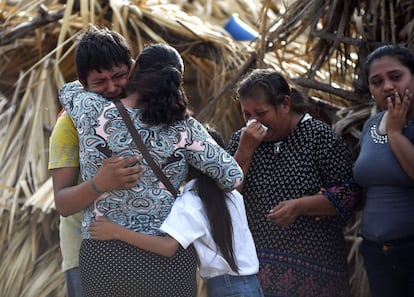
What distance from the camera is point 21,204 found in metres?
4.90

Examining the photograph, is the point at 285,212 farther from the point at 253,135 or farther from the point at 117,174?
the point at 117,174

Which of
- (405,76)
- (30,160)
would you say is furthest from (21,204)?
(405,76)

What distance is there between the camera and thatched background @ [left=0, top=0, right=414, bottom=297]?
4414mm

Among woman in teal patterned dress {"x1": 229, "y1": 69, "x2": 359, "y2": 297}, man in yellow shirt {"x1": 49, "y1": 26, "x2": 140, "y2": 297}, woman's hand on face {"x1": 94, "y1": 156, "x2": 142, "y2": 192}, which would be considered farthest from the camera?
woman in teal patterned dress {"x1": 229, "y1": 69, "x2": 359, "y2": 297}

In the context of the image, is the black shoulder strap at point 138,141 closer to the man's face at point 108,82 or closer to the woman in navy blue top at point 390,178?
the man's face at point 108,82

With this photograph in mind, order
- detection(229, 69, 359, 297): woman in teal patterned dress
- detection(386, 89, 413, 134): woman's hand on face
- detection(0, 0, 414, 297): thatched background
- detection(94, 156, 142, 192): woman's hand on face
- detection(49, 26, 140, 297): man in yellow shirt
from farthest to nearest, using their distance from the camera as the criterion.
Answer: detection(0, 0, 414, 297): thatched background
detection(229, 69, 359, 297): woman in teal patterned dress
detection(386, 89, 413, 134): woman's hand on face
detection(49, 26, 140, 297): man in yellow shirt
detection(94, 156, 142, 192): woman's hand on face

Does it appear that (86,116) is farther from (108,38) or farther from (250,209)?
(250,209)

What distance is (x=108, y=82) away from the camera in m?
2.97

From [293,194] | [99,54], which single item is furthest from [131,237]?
[293,194]

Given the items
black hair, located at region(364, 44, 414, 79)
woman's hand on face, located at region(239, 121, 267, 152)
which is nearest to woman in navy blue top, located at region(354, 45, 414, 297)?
black hair, located at region(364, 44, 414, 79)

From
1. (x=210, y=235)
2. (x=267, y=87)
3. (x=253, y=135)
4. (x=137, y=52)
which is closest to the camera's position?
(x=210, y=235)

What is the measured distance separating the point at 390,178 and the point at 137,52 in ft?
8.26

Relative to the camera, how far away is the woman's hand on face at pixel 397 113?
328 cm

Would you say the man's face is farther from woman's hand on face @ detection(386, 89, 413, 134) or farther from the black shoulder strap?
woman's hand on face @ detection(386, 89, 413, 134)
